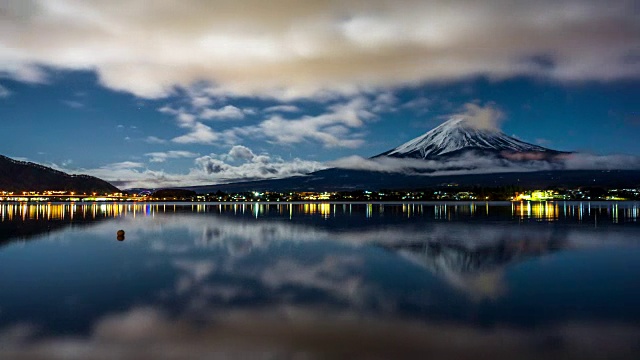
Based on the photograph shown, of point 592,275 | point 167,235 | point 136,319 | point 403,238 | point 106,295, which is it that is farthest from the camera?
point 167,235

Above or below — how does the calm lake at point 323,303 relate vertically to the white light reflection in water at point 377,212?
above

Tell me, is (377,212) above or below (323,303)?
below

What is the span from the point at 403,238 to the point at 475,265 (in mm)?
10480

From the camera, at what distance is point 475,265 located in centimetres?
1678

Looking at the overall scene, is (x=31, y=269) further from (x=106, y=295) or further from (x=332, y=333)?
(x=332, y=333)

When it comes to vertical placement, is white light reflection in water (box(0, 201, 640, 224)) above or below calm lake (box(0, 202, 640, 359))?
below

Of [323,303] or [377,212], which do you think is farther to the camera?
[377,212]

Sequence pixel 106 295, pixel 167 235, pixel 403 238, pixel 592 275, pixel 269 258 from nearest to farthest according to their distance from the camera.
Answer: pixel 106 295 → pixel 592 275 → pixel 269 258 → pixel 403 238 → pixel 167 235

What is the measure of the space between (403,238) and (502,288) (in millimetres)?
14499

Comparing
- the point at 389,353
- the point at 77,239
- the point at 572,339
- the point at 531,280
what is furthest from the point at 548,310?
the point at 77,239

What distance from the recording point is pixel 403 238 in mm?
27234

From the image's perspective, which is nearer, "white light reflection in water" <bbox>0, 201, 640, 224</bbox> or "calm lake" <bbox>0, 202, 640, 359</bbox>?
"calm lake" <bbox>0, 202, 640, 359</bbox>

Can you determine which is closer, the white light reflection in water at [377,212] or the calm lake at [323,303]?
the calm lake at [323,303]

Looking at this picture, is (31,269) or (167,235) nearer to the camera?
(31,269)
